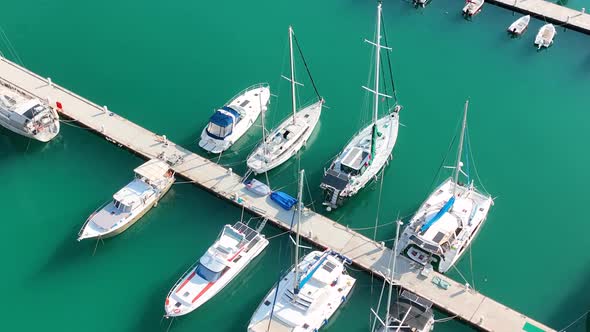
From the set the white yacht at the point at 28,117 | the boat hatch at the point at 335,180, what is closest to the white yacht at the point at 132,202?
the white yacht at the point at 28,117

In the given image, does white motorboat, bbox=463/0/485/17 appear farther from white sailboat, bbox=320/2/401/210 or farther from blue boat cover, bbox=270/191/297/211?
blue boat cover, bbox=270/191/297/211

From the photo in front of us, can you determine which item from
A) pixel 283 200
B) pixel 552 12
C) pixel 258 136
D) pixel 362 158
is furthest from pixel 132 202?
pixel 552 12

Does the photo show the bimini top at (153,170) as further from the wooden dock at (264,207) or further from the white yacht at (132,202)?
the wooden dock at (264,207)

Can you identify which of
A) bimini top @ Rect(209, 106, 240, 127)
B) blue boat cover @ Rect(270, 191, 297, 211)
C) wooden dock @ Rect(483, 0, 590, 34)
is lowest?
blue boat cover @ Rect(270, 191, 297, 211)

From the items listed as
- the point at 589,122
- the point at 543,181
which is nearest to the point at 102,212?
the point at 543,181

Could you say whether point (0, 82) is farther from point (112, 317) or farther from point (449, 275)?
point (449, 275)

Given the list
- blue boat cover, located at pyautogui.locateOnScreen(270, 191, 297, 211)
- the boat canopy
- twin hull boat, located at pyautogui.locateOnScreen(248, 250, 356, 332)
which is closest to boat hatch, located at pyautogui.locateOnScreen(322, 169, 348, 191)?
blue boat cover, located at pyautogui.locateOnScreen(270, 191, 297, 211)

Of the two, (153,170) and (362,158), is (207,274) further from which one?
(362,158)
